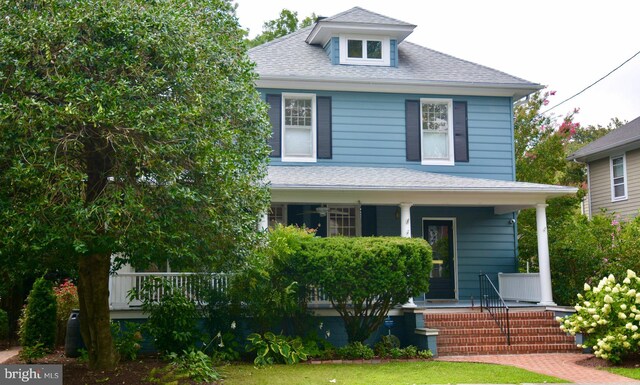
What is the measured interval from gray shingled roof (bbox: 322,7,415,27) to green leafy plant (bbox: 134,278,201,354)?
27.6 feet

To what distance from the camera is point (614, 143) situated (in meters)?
21.9

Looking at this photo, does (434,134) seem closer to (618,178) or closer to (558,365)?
(558,365)

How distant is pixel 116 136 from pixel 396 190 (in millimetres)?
7267

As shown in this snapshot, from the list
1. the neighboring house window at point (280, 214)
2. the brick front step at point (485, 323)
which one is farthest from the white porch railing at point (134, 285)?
the brick front step at point (485, 323)

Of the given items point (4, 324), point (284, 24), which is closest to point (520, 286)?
point (4, 324)

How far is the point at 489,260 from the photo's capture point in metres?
16.7

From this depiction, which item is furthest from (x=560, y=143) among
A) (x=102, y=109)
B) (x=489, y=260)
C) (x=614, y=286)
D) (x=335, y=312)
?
(x=102, y=109)

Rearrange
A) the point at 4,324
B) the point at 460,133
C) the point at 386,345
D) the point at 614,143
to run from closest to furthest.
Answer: the point at 386,345 < the point at 4,324 < the point at 460,133 < the point at 614,143

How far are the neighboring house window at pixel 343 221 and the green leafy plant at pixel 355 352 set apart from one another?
13.6 ft

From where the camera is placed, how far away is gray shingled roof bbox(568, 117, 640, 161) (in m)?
21.2

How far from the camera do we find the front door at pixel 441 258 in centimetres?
1644

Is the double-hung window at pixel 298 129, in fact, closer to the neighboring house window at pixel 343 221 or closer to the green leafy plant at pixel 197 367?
the neighboring house window at pixel 343 221

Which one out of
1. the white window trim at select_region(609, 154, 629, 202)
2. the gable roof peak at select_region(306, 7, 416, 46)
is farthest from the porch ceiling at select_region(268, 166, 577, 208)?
the white window trim at select_region(609, 154, 629, 202)

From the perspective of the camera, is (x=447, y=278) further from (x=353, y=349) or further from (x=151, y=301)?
(x=151, y=301)
